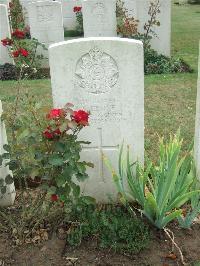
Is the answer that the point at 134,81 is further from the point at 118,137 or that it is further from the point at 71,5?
the point at 71,5

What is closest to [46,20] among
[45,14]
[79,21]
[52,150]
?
[45,14]

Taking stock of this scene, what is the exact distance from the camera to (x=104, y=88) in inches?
137

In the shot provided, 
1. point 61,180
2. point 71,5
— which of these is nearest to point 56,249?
point 61,180

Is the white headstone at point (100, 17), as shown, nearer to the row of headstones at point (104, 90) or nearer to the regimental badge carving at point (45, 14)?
the regimental badge carving at point (45, 14)

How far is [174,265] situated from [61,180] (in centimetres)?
107

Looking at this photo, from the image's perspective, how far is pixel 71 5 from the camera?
46.9 feet

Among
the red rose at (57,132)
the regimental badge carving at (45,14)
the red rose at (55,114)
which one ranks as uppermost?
the regimental badge carving at (45,14)

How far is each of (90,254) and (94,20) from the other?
6818 mm

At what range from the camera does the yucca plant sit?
3176 mm

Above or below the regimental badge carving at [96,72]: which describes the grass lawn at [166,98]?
below

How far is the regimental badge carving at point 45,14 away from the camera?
889cm

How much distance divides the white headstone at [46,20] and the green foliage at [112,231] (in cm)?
635

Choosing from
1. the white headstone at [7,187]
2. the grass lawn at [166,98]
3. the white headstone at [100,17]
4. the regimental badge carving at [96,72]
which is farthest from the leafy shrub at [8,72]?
the regimental badge carving at [96,72]

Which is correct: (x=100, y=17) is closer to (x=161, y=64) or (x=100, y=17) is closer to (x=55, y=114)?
(x=161, y=64)
